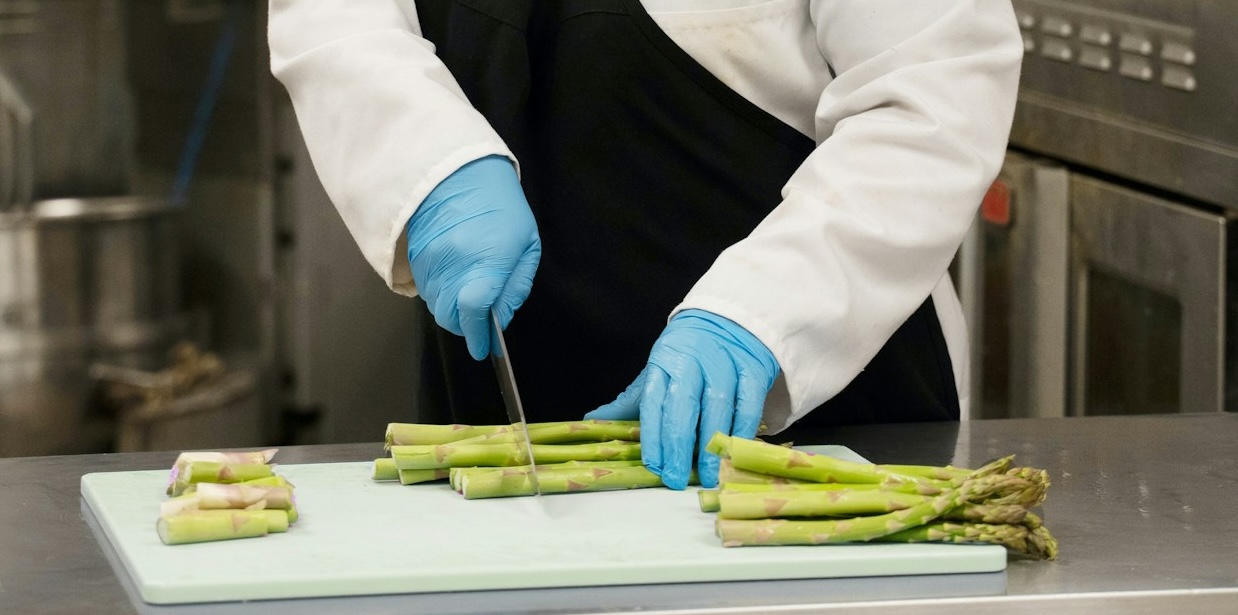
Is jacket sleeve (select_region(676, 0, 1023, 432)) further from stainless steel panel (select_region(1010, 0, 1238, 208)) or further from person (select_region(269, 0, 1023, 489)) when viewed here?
stainless steel panel (select_region(1010, 0, 1238, 208))

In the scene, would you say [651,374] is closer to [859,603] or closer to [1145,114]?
[859,603]

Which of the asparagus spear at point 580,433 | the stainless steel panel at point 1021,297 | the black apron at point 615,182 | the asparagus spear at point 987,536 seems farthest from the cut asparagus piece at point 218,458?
the stainless steel panel at point 1021,297

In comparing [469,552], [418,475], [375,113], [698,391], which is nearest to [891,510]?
[698,391]

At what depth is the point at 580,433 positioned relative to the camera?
1.51 meters

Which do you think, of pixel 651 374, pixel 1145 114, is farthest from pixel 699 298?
pixel 1145 114

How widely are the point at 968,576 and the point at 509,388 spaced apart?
535 millimetres

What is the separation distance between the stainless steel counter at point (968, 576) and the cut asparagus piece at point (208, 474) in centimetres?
9

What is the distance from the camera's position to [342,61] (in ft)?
5.41

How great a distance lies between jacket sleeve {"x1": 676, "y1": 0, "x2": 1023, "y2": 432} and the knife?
0.21 m

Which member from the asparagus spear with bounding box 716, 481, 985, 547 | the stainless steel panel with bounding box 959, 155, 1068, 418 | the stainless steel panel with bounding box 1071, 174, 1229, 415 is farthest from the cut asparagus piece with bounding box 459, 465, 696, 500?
the stainless steel panel with bounding box 959, 155, 1068, 418

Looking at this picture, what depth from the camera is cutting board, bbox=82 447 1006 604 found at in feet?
3.76

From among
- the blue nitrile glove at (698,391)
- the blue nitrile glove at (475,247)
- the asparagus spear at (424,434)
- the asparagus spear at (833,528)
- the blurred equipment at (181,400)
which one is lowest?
the blurred equipment at (181,400)

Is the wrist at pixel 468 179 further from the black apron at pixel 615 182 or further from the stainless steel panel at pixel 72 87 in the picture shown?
the stainless steel panel at pixel 72 87

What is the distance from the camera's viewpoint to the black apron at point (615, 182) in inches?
67.7
